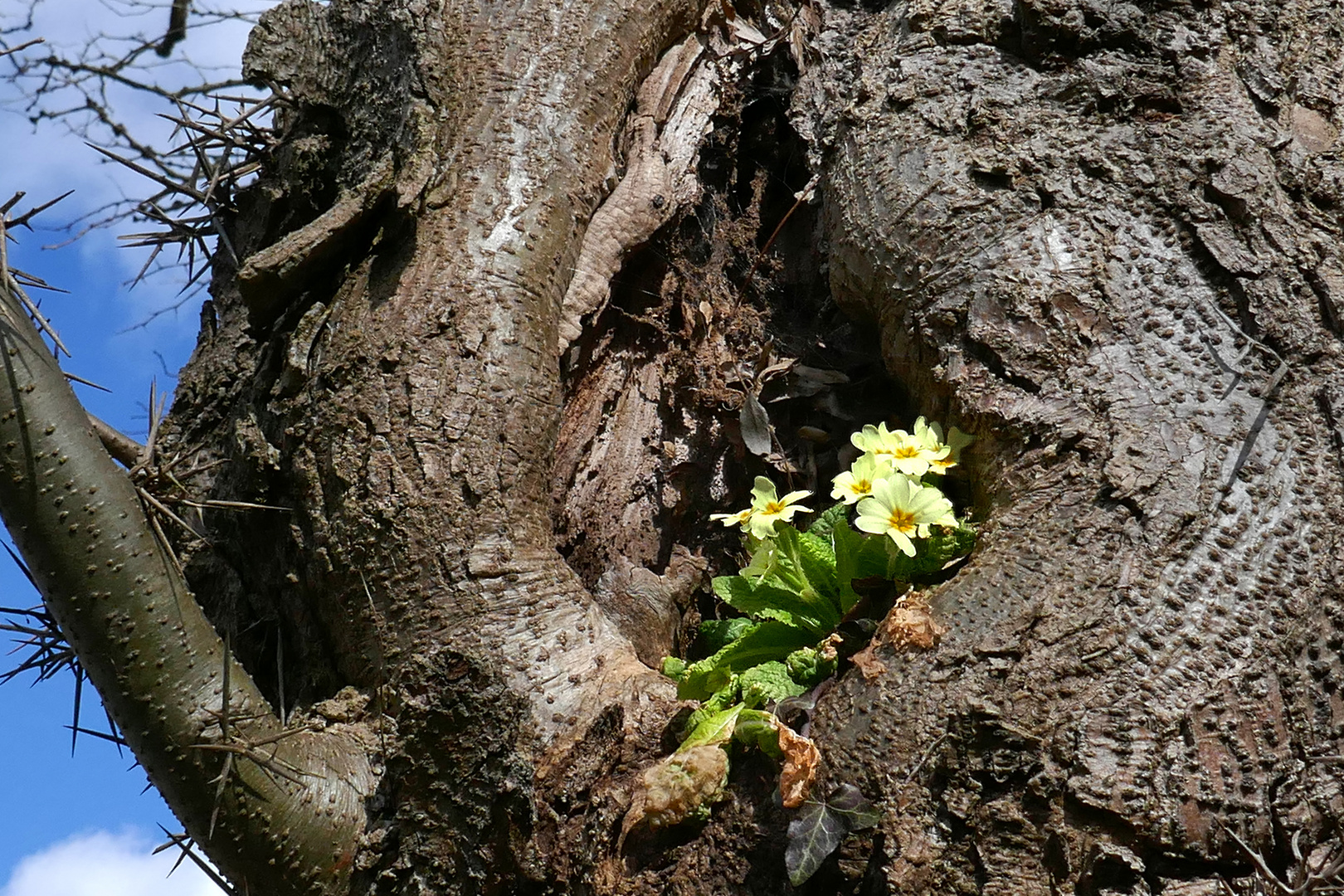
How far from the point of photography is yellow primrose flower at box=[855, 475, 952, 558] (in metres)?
2.31

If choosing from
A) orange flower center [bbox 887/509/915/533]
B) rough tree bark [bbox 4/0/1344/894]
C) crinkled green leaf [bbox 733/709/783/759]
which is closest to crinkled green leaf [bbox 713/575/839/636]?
rough tree bark [bbox 4/0/1344/894]

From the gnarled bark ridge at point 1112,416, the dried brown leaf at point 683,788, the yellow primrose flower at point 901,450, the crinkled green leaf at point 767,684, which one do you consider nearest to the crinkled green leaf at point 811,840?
the gnarled bark ridge at point 1112,416

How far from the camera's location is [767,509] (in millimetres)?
2617

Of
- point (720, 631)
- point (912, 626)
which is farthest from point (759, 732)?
point (720, 631)

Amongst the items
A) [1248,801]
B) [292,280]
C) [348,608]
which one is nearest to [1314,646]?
[1248,801]

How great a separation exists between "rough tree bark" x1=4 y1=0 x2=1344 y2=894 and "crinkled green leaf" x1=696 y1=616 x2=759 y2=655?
115mm

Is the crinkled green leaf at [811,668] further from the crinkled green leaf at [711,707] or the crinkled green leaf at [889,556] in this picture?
the crinkled green leaf at [889,556]

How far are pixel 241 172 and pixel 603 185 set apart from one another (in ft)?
4.18

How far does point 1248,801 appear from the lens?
6.04 feet

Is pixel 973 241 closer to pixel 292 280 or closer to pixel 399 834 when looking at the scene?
pixel 292 280

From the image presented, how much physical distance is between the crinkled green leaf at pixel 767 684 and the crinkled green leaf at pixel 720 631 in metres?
0.28

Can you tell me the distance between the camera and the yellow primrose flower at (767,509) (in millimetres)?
2549

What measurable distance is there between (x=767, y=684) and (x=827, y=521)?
23.4 inches

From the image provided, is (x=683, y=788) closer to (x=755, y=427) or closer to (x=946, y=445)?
(x=946, y=445)
